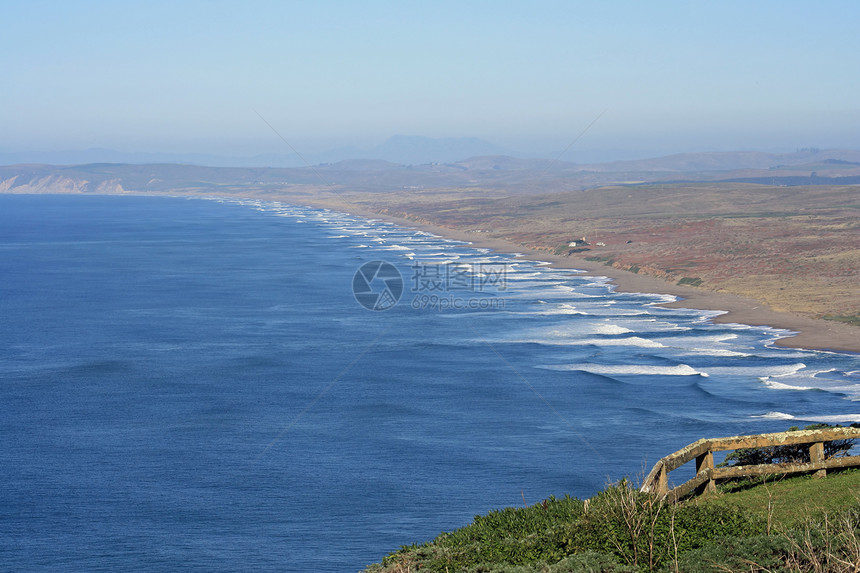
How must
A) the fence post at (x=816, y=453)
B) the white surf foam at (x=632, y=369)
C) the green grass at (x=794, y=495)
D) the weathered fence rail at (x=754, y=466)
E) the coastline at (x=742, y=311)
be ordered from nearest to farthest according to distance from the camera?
1. the green grass at (x=794, y=495)
2. the weathered fence rail at (x=754, y=466)
3. the fence post at (x=816, y=453)
4. the white surf foam at (x=632, y=369)
5. the coastline at (x=742, y=311)

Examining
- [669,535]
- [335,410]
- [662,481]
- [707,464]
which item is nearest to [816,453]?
[707,464]

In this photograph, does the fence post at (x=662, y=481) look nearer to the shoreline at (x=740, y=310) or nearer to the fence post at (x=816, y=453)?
the fence post at (x=816, y=453)

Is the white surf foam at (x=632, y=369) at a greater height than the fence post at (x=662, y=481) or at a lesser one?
lesser

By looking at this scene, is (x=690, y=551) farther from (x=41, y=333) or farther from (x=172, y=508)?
(x=41, y=333)

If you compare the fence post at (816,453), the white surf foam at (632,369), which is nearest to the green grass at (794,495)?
the fence post at (816,453)

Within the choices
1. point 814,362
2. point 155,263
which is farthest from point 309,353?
point 155,263

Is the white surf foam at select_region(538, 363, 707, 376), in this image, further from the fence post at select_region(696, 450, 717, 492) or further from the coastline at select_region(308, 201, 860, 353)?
the fence post at select_region(696, 450, 717, 492)
